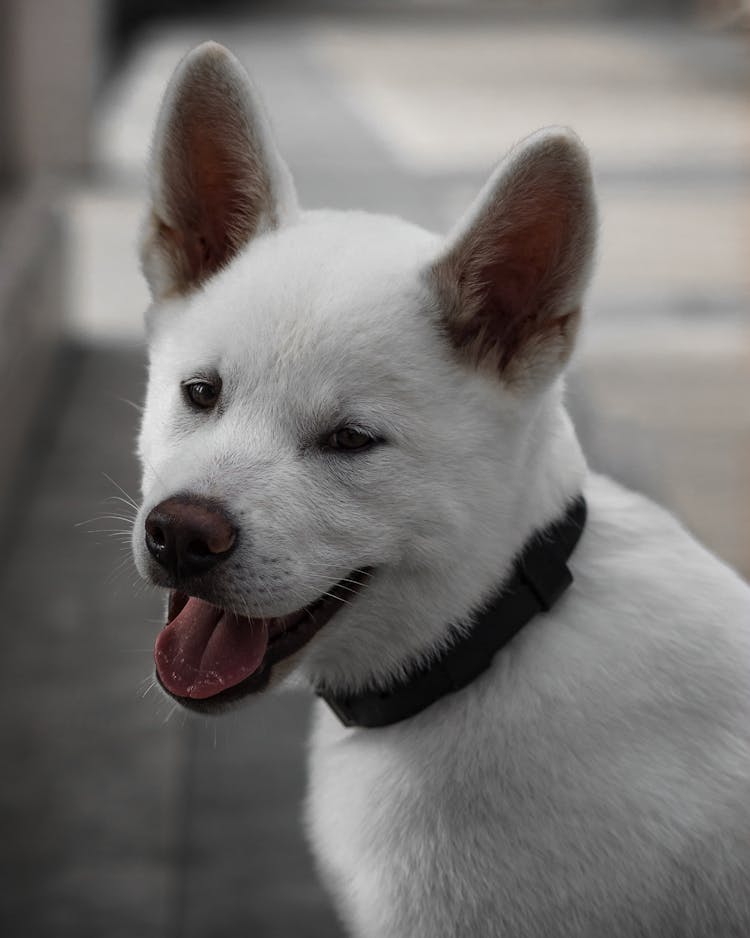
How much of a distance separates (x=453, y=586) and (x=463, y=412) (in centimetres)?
19

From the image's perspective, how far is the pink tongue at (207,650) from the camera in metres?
1.39

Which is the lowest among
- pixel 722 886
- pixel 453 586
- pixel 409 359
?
pixel 722 886

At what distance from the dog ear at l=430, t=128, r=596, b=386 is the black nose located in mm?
338

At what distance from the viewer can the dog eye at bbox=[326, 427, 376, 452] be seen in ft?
4.53

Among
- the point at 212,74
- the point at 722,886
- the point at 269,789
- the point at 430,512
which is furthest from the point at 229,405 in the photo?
the point at 269,789

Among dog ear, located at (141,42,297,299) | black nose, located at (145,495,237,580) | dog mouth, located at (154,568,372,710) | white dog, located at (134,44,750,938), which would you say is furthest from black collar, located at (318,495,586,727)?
dog ear, located at (141,42,297,299)

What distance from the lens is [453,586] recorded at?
1.44m

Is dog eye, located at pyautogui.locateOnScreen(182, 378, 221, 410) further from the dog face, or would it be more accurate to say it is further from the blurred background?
the blurred background

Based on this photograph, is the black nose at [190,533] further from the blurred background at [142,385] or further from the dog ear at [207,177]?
the dog ear at [207,177]

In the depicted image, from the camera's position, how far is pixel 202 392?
4.68 feet

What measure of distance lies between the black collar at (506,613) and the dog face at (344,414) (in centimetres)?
2

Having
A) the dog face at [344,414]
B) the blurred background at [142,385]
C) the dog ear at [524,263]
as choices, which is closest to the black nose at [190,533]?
the dog face at [344,414]

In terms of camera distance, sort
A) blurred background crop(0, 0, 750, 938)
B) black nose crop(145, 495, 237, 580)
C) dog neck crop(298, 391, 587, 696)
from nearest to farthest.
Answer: black nose crop(145, 495, 237, 580)
dog neck crop(298, 391, 587, 696)
blurred background crop(0, 0, 750, 938)

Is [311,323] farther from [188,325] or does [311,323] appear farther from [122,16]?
[122,16]
